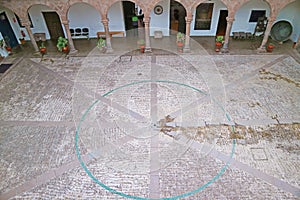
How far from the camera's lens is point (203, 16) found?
16500 mm

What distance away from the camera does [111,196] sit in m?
7.65

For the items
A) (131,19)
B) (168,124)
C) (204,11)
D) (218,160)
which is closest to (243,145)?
(218,160)

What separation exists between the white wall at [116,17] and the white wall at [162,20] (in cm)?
225

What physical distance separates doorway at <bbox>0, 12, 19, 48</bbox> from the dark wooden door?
8.41 feet

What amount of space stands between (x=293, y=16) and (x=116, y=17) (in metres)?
12.9

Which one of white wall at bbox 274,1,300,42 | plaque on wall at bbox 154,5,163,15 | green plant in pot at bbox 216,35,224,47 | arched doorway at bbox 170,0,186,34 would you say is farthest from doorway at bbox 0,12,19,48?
white wall at bbox 274,1,300,42

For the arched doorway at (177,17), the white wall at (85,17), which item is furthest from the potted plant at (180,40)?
the white wall at (85,17)

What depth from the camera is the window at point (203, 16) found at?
16.0 meters

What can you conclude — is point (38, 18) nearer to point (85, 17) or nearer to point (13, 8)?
point (13, 8)

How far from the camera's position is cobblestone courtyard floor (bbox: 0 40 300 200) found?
7934 mm

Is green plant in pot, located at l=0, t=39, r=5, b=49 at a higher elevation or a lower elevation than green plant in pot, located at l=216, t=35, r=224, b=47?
higher

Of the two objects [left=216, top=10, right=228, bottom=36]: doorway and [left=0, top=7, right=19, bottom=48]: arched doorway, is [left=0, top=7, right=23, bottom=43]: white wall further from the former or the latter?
[left=216, top=10, right=228, bottom=36]: doorway

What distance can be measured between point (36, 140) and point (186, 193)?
6653 millimetres

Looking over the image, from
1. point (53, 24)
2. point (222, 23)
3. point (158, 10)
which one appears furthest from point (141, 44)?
point (53, 24)
